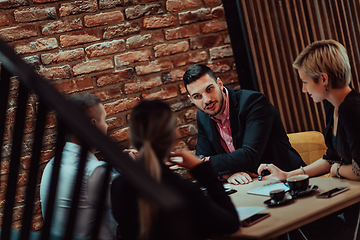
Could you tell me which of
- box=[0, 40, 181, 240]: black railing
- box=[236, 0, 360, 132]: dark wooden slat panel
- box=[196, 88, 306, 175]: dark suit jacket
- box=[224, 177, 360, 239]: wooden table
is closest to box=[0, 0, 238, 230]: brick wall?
box=[236, 0, 360, 132]: dark wooden slat panel

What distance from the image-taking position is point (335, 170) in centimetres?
168

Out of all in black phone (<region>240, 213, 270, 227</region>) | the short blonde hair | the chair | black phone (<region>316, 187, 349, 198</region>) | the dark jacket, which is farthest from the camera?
the chair

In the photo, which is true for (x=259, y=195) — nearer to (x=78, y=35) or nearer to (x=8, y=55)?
(x=8, y=55)

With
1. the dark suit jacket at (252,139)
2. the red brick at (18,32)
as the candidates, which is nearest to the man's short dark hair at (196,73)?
the dark suit jacket at (252,139)

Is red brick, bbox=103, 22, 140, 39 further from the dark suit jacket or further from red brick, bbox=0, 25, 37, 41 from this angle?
the dark suit jacket

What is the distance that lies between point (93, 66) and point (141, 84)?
1.19ft

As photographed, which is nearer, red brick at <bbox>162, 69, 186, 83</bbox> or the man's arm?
the man's arm

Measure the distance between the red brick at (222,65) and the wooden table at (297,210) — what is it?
1.41 meters

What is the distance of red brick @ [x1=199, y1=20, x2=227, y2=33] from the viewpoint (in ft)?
9.16

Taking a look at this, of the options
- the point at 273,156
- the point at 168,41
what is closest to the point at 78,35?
the point at 168,41

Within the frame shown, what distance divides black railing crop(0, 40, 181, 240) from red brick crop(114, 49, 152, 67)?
1690mm

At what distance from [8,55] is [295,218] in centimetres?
101

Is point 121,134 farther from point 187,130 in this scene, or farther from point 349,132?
point 349,132

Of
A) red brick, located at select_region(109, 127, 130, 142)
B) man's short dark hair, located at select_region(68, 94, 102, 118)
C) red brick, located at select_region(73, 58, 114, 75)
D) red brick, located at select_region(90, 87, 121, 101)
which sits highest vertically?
red brick, located at select_region(73, 58, 114, 75)
